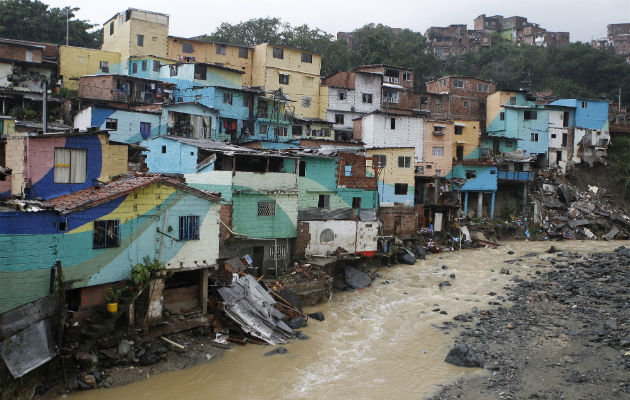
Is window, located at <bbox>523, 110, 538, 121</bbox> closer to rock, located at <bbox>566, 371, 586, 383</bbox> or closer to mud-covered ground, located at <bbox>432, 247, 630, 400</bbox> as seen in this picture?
mud-covered ground, located at <bbox>432, 247, 630, 400</bbox>

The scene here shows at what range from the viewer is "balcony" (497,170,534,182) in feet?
143

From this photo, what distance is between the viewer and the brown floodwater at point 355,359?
14250 mm

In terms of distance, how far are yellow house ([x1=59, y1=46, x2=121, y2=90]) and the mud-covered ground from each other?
34139mm

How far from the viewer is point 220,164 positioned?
79.5 ft

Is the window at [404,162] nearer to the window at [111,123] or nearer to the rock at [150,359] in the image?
the window at [111,123]

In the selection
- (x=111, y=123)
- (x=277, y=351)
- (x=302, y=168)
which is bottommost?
(x=277, y=351)

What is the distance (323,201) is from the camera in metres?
29.5

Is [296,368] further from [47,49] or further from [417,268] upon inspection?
[47,49]

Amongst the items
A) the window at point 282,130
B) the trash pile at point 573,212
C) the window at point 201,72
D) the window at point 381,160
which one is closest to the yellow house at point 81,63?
the window at point 201,72

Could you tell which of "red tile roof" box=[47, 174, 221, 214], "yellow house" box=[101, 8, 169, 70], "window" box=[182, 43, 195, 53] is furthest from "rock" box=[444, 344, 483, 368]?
"window" box=[182, 43, 195, 53]

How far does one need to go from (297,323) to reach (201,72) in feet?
85.2

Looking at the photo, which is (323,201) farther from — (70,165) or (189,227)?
(70,165)

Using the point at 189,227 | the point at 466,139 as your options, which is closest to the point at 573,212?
the point at 466,139

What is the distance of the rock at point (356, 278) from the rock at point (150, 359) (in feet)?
40.1
